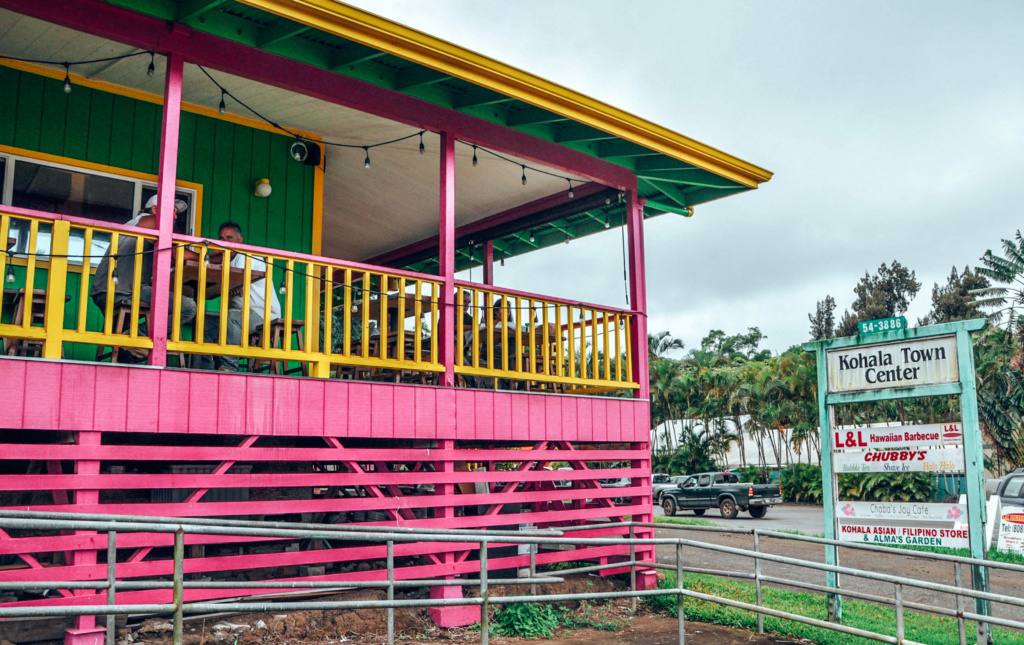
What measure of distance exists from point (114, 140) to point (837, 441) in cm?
820

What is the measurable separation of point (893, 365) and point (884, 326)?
1.32 feet

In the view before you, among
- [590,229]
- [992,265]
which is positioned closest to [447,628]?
[590,229]

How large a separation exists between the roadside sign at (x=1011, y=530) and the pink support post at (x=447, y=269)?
36.4ft

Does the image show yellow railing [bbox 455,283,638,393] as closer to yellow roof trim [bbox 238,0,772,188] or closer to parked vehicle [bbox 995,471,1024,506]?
yellow roof trim [bbox 238,0,772,188]

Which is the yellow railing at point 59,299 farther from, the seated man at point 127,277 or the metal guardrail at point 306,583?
the metal guardrail at point 306,583

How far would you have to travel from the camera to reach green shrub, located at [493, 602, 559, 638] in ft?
24.9

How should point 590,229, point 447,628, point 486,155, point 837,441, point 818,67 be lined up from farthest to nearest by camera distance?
1. point 818,67
2. point 590,229
3. point 486,155
4. point 837,441
5. point 447,628

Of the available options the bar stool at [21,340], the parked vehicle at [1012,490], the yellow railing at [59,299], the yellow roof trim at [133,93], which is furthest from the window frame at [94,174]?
the parked vehicle at [1012,490]

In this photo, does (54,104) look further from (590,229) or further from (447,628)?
(590,229)

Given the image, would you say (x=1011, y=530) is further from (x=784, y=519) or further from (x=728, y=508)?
(x=728, y=508)

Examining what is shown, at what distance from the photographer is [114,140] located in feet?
27.8

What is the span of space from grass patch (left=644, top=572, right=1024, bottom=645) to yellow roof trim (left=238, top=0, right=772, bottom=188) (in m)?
5.14

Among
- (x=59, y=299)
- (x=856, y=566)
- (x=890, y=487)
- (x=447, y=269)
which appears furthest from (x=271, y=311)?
(x=890, y=487)

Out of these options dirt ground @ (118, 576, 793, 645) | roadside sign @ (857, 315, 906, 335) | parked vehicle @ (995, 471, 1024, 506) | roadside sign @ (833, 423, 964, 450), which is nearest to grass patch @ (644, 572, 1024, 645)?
dirt ground @ (118, 576, 793, 645)
